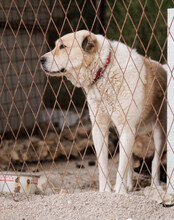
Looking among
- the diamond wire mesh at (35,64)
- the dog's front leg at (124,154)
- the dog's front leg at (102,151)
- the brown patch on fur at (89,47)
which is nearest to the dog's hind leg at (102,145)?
the dog's front leg at (102,151)

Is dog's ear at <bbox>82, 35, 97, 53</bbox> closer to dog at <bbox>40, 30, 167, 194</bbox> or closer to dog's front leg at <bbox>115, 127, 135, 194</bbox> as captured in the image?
dog at <bbox>40, 30, 167, 194</bbox>

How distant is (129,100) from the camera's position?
117 inches

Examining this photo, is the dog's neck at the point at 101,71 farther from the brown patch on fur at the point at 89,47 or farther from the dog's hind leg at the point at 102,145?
the dog's hind leg at the point at 102,145

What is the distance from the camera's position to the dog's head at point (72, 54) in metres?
2.96

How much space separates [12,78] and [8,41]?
1.47 feet

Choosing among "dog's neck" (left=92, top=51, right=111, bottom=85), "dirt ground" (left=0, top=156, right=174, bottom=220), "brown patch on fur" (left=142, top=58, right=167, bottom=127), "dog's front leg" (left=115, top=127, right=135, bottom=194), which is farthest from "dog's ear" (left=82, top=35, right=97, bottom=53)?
"dirt ground" (left=0, top=156, right=174, bottom=220)

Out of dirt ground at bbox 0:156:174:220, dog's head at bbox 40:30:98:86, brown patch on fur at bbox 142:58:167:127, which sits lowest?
dirt ground at bbox 0:156:174:220

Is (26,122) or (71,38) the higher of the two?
(71,38)

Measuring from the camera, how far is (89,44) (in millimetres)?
2947

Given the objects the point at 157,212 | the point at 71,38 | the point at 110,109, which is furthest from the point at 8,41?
the point at 157,212

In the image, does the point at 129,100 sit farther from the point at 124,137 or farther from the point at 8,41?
the point at 8,41

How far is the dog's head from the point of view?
2955 mm

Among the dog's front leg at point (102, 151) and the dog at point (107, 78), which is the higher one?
the dog at point (107, 78)

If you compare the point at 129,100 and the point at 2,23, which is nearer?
the point at 129,100
